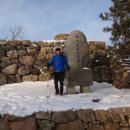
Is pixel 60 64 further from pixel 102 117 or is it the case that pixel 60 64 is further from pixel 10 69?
pixel 10 69

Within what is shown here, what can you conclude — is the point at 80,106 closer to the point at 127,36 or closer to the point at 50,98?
the point at 50,98

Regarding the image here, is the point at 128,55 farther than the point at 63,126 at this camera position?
Yes

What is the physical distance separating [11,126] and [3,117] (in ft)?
0.93

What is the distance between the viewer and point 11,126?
310 inches

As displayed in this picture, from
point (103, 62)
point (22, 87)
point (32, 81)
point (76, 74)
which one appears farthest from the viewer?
point (103, 62)

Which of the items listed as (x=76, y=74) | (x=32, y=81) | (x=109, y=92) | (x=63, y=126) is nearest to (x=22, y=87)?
(x=32, y=81)

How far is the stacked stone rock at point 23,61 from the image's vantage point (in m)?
12.2

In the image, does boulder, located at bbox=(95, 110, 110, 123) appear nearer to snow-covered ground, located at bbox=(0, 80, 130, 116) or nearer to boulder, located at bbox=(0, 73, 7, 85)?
snow-covered ground, located at bbox=(0, 80, 130, 116)

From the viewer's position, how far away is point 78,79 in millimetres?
10359

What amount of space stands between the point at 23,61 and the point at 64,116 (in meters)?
4.76

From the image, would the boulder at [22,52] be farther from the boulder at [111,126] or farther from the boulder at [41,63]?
the boulder at [111,126]

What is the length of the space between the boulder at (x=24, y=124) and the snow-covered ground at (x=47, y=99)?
19cm

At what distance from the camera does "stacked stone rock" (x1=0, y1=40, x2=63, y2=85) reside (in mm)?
12211

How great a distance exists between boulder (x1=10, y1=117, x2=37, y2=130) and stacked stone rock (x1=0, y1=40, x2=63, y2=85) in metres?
4.31
